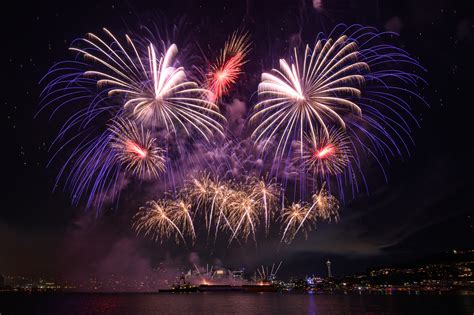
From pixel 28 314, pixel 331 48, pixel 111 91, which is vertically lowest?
pixel 28 314

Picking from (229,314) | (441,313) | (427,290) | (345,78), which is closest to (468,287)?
(427,290)

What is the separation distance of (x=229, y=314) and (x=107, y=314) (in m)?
21.9

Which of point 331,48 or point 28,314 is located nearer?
point 331,48

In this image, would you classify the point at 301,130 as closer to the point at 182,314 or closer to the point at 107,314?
the point at 182,314

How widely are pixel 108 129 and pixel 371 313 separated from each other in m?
57.8

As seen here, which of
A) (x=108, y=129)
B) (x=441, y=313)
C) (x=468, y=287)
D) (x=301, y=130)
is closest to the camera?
(x=301, y=130)

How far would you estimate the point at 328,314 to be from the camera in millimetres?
75000

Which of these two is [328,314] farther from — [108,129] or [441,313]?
[108,129]

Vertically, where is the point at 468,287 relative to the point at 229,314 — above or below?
above

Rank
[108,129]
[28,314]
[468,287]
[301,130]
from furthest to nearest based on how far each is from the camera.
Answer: [468,287], [28,314], [108,129], [301,130]

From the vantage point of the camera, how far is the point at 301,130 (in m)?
32.0

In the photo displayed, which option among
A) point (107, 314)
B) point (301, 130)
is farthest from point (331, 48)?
point (107, 314)

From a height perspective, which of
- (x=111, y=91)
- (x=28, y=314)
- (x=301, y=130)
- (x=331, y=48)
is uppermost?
(x=331, y=48)

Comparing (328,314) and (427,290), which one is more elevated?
(427,290)
